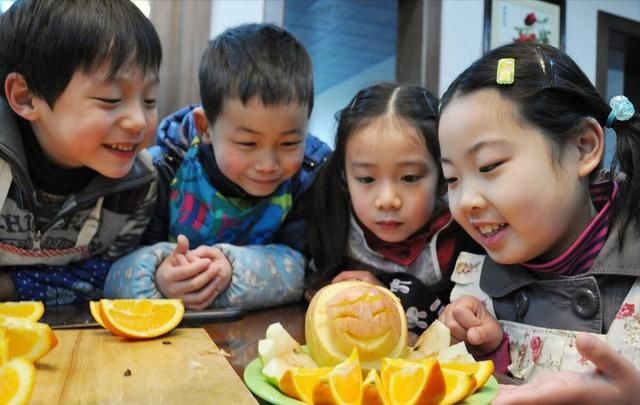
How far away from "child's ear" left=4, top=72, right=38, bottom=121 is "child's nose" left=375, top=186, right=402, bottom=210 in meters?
0.66

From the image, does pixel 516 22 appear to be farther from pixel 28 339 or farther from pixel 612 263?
pixel 28 339

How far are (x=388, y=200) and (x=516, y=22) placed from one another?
5.90 ft

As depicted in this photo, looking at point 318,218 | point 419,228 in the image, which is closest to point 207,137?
point 318,218

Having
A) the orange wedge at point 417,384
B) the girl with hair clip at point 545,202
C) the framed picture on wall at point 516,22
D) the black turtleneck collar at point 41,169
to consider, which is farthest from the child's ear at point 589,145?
the framed picture on wall at point 516,22

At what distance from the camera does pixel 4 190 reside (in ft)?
3.26

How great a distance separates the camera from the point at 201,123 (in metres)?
1.30

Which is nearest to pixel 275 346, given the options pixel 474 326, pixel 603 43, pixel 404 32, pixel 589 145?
pixel 474 326

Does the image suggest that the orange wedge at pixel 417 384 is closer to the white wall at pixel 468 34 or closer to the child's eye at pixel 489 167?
the child's eye at pixel 489 167

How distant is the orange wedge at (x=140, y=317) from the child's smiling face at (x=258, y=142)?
44 cm

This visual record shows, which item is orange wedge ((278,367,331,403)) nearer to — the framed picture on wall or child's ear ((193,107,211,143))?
child's ear ((193,107,211,143))


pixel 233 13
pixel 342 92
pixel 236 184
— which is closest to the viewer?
pixel 236 184

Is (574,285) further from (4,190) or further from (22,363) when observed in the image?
(4,190)

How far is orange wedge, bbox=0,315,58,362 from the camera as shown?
58 cm

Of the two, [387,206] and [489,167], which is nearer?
[489,167]
